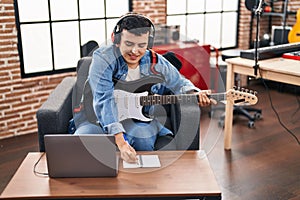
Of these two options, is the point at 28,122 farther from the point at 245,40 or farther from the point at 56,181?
the point at 245,40

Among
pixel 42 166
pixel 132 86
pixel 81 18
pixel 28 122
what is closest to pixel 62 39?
pixel 81 18

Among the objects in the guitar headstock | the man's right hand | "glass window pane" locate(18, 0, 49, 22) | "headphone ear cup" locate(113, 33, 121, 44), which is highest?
"glass window pane" locate(18, 0, 49, 22)

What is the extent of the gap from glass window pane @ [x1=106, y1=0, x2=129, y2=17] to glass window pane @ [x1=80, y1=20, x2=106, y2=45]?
131mm

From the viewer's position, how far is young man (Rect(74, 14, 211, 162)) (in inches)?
74.4

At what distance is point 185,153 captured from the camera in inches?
76.1

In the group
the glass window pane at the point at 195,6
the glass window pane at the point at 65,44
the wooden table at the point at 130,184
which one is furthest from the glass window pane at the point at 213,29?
the wooden table at the point at 130,184

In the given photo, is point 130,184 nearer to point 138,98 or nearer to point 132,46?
point 138,98

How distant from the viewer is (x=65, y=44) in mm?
3734

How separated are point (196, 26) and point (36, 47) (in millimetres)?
2063

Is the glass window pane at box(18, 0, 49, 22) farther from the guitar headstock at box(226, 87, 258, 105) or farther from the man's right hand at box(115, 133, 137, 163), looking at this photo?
the guitar headstock at box(226, 87, 258, 105)

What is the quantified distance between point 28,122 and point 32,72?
1.54 feet

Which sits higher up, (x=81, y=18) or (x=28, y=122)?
(x=81, y=18)

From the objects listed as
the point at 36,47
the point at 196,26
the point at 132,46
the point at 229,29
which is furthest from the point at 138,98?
the point at 229,29

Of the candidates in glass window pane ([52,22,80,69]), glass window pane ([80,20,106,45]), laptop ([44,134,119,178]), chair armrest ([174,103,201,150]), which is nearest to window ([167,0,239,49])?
glass window pane ([80,20,106,45])
